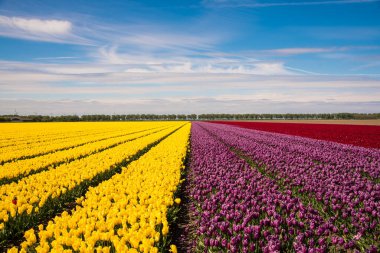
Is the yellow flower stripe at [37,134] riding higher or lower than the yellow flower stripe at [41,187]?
lower

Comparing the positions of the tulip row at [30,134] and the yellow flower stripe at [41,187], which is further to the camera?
the tulip row at [30,134]

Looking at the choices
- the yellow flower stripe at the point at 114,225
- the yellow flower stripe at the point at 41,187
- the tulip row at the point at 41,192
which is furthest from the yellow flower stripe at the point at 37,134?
the yellow flower stripe at the point at 114,225

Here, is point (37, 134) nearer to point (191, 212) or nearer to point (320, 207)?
point (191, 212)

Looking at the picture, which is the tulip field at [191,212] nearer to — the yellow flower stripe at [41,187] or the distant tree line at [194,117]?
the yellow flower stripe at [41,187]

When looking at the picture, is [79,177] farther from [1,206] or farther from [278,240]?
[278,240]

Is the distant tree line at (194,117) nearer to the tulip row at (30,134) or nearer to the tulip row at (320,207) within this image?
the tulip row at (30,134)

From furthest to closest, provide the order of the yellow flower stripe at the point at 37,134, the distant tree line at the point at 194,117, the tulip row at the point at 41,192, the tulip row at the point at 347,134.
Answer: the distant tree line at the point at 194,117
the yellow flower stripe at the point at 37,134
the tulip row at the point at 347,134
the tulip row at the point at 41,192

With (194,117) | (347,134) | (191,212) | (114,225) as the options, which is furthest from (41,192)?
(194,117)

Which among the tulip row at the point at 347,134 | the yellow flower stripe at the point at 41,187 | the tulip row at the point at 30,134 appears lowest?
the tulip row at the point at 30,134

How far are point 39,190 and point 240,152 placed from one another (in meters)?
11.6

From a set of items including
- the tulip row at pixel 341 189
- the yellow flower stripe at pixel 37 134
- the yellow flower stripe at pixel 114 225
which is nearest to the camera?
the yellow flower stripe at pixel 114 225

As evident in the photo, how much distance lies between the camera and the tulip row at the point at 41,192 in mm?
6809

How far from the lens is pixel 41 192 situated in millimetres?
7895

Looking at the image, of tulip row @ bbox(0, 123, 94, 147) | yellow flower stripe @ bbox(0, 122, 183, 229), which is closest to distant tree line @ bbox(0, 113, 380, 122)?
tulip row @ bbox(0, 123, 94, 147)
